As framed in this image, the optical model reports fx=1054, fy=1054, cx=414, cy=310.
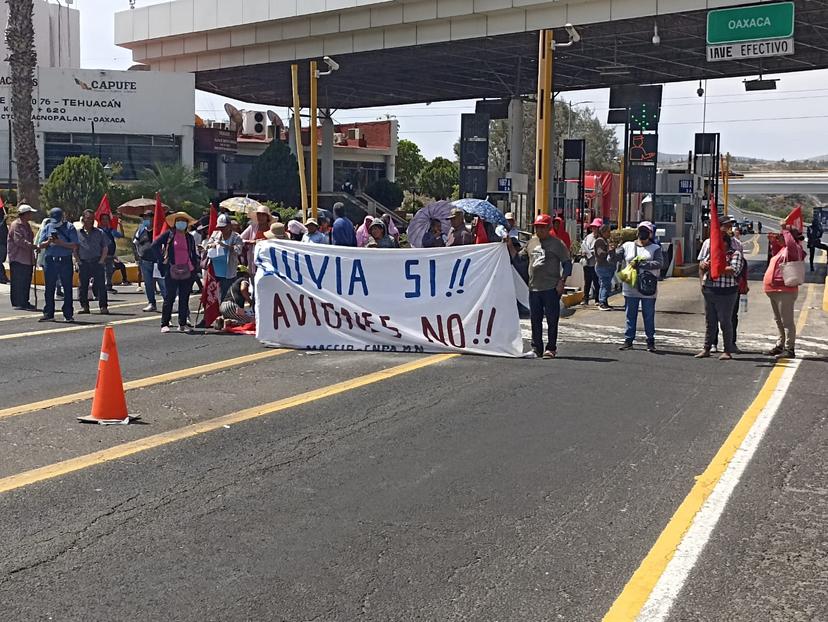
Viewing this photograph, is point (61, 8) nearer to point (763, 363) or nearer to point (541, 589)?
point (763, 363)

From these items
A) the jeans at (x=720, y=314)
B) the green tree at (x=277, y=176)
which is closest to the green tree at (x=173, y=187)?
the green tree at (x=277, y=176)

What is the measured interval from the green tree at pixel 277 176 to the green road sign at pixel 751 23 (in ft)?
87.8

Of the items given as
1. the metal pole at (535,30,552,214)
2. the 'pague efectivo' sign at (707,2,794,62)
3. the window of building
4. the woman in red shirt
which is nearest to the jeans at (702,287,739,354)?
the woman in red shirt

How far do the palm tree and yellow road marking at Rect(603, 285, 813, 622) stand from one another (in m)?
27.2

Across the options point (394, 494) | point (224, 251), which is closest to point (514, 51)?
point (224, 251)

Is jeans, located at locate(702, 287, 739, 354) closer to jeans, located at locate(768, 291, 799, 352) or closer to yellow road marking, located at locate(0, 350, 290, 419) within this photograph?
jeans, located at locate(768, 291, 799, 352)

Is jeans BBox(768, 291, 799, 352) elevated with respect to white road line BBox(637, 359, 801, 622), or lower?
elevated

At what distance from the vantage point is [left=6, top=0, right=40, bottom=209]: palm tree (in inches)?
1249

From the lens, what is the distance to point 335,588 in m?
5.12

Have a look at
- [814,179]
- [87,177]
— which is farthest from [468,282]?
[814,179]

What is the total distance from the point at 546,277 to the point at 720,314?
224 centimetres

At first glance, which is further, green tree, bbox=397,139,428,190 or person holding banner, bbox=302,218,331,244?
green tree, bbox=397,139,428,190

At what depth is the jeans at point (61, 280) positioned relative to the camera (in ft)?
52.4

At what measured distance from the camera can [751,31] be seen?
2731cm
